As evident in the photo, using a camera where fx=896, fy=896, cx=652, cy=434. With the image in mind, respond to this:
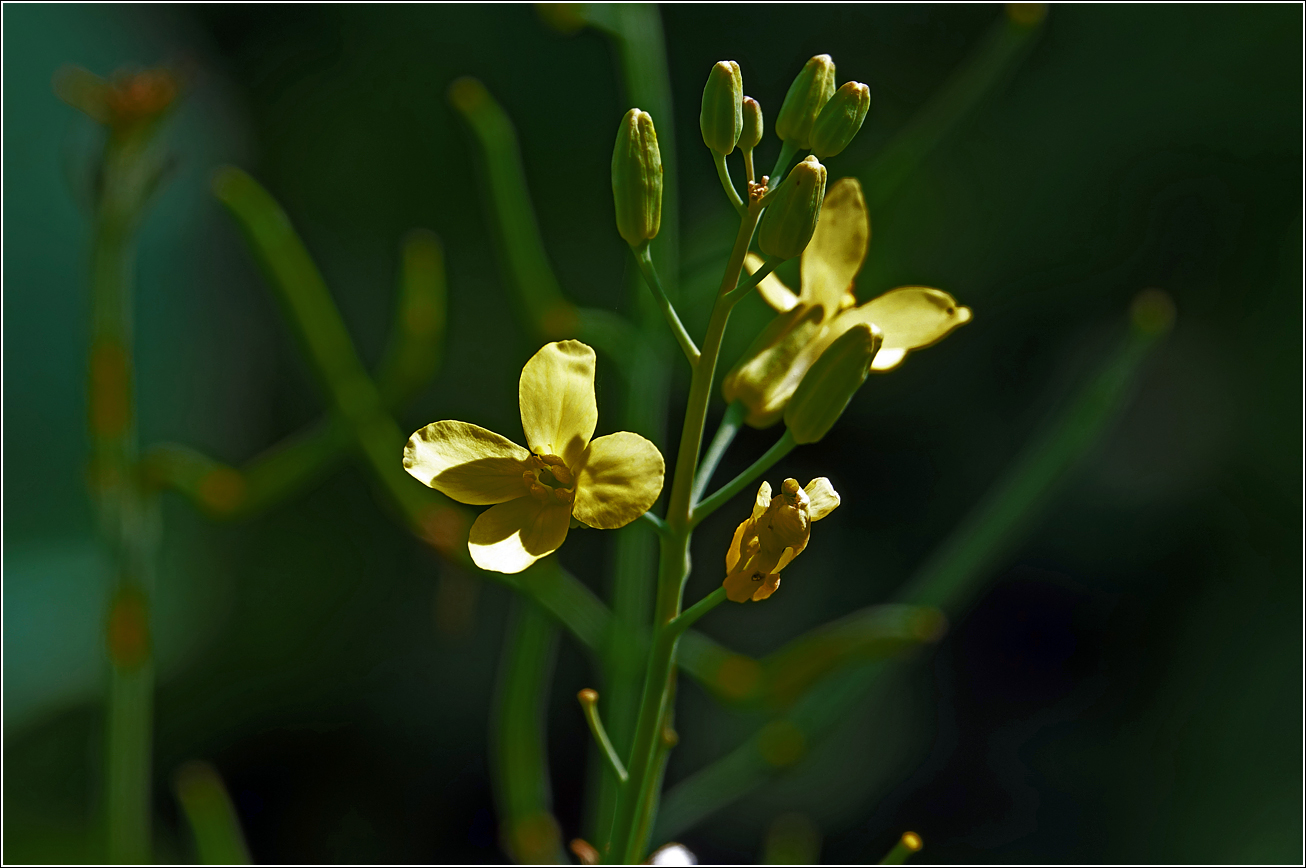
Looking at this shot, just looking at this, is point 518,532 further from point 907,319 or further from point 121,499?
point 121,499

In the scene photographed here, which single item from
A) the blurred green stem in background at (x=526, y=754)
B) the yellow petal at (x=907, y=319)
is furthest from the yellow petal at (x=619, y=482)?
the blurred green stem in background at (x=526, y=754)

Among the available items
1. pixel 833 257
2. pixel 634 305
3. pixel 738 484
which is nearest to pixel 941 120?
pixel 634 305

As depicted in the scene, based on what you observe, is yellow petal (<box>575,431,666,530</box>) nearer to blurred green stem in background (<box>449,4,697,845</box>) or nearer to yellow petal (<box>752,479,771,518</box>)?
yellow petal (<box>752,479,771,518</box>)

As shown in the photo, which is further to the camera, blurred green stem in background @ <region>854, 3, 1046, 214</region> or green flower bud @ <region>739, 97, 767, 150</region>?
blurred green stem in background @ <region>854, 3, 1046, 214</region>

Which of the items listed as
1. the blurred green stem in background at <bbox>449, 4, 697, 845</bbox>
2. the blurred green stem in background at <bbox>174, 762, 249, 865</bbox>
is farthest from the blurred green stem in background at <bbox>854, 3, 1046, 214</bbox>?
the blurred green stem in background at <bbox>174, 762, 249, 865</bbox>

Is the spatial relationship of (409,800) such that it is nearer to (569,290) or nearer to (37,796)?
(37,796)

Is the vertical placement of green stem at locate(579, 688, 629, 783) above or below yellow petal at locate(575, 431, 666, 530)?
below

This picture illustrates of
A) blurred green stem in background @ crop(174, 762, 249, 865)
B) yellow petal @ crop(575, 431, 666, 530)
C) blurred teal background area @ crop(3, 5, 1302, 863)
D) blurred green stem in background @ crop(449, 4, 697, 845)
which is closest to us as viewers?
yellow petal @ crop(575, 431, 666, 530)
